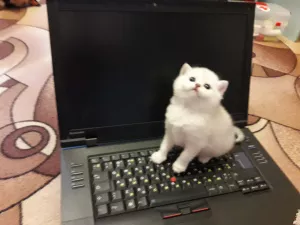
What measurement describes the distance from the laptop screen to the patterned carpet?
119mm

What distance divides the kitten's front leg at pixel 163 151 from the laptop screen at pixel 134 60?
0.14 ft

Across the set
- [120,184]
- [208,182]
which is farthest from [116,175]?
[208,182]

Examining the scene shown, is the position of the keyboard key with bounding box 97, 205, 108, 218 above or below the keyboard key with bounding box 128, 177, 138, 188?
below

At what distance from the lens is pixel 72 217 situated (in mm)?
372

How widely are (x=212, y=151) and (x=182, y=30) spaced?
7.5 inches

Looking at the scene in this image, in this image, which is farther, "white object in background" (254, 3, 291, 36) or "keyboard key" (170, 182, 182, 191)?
A: "white object in background" (254, 3, 291, 36)

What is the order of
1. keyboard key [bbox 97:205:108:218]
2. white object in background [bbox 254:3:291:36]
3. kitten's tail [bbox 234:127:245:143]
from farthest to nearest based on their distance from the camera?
white object in background [bbox 254:3:291:36]
kitten's tail [bbox 234:127:245:143]
keyboard key [bbox 97:205:108:218]

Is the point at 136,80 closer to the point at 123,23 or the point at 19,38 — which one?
the point at 123,23

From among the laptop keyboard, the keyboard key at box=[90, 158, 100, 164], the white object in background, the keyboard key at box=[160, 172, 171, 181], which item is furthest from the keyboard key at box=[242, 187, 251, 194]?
the white object in background

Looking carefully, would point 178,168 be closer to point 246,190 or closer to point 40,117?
point 246,190

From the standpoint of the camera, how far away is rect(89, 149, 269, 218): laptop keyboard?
15.5 inches

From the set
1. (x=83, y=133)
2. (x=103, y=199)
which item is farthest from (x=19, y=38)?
(x=103, y=199)

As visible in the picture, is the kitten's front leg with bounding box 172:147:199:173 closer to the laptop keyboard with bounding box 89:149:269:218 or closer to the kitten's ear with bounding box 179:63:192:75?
the laptop keyboard with bounding box 89:149:269:218

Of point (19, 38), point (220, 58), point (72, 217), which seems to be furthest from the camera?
point (19, 38)
